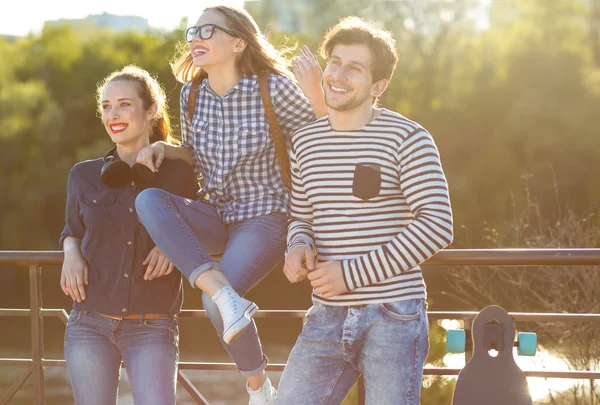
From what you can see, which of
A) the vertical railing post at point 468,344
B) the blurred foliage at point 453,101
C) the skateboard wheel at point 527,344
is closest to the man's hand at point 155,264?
the vertical railing post at point 468,344

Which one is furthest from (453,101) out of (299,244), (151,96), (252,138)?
(299,244)

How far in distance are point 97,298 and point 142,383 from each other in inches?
12.5

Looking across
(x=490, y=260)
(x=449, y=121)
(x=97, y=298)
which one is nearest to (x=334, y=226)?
(x=490, y=260)

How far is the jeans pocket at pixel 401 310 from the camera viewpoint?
225 cm

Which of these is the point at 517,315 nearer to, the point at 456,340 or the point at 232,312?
the point at 456,340

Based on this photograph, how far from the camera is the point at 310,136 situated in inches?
96.0

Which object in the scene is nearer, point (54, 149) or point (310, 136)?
point (310, 136)

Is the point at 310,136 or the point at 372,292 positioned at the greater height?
the point at 310,136

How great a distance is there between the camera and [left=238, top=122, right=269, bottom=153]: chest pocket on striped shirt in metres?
2.71

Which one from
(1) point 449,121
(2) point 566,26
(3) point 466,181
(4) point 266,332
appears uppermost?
(2) point 566,26

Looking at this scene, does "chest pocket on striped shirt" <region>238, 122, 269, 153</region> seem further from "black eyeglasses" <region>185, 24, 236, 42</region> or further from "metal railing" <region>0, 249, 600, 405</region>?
"metal railing" <region>0, 249, 600, 405</region>

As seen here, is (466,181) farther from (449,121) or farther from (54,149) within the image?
(54,149)

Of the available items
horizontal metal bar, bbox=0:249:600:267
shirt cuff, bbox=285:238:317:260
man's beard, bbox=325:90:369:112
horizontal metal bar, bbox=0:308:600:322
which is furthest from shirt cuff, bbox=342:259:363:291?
horizontal metal bar, bbox=0:308:600:322

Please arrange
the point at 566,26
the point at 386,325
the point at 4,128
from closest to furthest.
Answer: the point at 386,325 → the point at 566,26 → the point at 4,128
